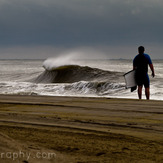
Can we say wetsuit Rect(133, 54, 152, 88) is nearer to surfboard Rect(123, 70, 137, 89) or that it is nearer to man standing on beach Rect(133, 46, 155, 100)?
man standing on beach Rect(133, 46, 155, 100)

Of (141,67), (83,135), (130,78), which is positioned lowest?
(83,135)

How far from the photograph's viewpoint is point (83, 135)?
3586 millimetres

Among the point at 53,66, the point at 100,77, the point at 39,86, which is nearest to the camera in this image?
the point at 39,86

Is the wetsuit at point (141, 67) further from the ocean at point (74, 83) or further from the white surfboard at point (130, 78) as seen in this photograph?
A: the ocean at point (74, 83)

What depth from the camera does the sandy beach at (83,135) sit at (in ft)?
8.89

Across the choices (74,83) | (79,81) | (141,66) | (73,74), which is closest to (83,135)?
(141,66)

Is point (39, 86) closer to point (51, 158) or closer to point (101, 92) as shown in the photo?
point (101, 92)

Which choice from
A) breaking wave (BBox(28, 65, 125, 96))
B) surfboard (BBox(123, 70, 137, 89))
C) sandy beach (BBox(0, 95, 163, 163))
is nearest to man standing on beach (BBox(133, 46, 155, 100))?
surfboard (BBox(123, 70, 137, 89))

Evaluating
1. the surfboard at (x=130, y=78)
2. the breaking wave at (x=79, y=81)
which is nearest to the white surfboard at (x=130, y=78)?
the surfboard at (x=130, y=78)

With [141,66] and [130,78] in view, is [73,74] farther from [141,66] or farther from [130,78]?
[141,66]

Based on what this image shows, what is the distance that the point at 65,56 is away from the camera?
2620 centimetres

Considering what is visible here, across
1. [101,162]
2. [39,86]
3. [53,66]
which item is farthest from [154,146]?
[53,66]

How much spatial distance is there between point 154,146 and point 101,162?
0.77m

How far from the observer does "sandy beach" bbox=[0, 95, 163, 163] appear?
8.89ft
